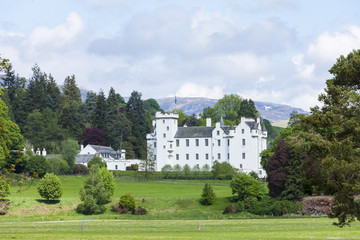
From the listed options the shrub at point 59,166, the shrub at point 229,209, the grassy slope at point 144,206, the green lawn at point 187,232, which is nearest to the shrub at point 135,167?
the shrub at point 59,166

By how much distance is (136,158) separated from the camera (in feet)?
441

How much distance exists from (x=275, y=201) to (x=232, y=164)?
163 ft

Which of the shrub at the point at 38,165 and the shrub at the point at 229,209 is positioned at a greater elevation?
the shrub at the point at 38,165

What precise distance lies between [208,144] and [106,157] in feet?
71.4

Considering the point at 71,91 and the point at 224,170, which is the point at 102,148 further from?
the point at 71,91

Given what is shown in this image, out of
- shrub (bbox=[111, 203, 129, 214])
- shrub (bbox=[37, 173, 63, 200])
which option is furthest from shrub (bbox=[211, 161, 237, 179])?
shrub (bbox=[37, 173, 63, 200])

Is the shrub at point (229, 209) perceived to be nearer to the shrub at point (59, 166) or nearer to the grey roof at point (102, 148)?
the shrub at point (59, 166)

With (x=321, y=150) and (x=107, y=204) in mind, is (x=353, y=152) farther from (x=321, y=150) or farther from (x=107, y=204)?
(x=107, y=204)

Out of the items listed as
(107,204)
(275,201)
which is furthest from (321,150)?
(107,204)

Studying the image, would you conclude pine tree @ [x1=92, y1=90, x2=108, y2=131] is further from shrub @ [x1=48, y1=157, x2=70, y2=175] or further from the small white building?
shrub @ [x1=48, y1=157, x2=70, y2=175]

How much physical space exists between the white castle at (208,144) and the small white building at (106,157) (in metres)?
6.46

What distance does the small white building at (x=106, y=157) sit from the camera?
122 m

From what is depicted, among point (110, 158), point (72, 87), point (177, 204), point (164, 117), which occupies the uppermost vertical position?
point (72, 87)

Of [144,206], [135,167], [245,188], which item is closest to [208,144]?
[135,167]
